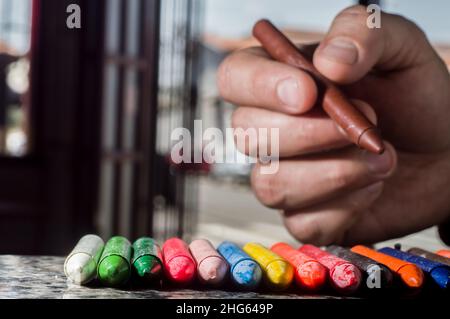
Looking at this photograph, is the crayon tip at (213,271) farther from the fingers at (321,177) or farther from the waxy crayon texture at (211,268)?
the fingers at (321,177)

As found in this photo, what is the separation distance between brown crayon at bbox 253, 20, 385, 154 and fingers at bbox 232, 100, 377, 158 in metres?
0.05

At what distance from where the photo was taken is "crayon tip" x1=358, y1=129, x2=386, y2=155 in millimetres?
436

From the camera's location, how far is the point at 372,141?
440 millimetres

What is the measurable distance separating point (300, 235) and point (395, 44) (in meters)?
0.24

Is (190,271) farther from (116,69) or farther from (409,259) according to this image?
(116,69)

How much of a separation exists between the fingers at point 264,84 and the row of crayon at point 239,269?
17cm

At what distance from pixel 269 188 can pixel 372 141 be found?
0.23 m

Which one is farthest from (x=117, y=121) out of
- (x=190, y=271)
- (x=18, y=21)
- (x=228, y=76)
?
(x=190, y=271)

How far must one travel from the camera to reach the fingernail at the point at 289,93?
54cm

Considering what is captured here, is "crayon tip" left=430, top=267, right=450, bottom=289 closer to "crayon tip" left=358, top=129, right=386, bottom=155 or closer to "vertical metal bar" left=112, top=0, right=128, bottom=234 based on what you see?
"crayon tip" left=358, top=129, right=386, bottom=155
